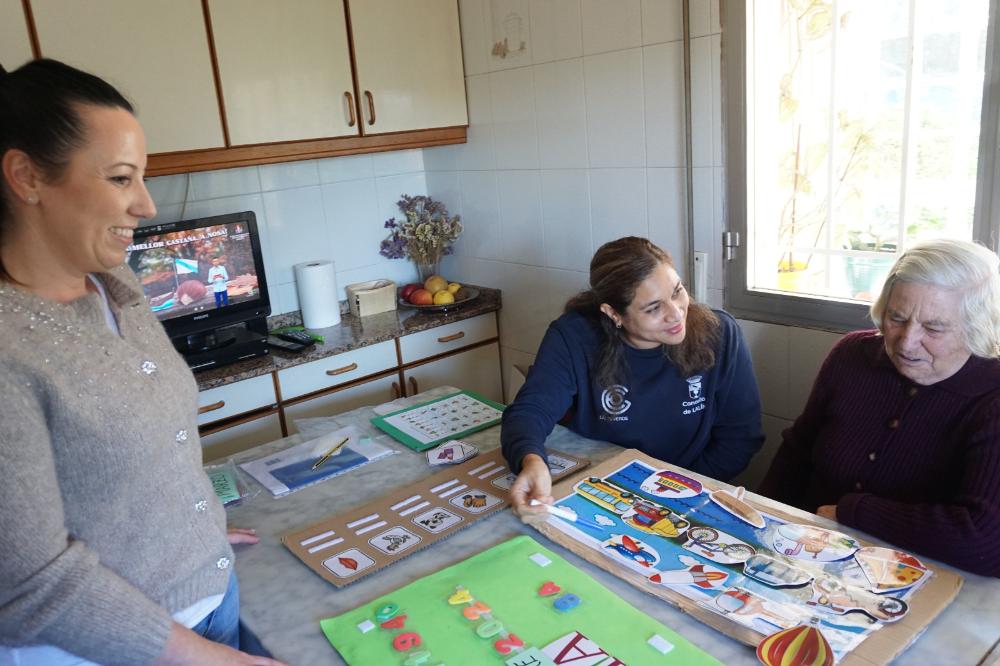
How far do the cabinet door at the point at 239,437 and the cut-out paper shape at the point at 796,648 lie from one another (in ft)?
6.26

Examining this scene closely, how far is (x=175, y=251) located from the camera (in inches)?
97.0

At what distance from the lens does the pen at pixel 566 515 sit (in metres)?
1.21

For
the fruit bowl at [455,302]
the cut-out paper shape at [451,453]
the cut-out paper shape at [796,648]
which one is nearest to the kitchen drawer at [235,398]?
the fruit bowl at [455,302]

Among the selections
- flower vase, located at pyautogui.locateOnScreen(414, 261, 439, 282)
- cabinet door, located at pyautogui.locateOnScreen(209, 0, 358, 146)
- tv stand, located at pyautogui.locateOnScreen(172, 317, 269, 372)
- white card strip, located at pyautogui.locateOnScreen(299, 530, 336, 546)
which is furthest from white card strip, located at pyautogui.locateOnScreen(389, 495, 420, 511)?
flower vase, located at pyautogui.locateOnScreen(414, 261, 439, 282)

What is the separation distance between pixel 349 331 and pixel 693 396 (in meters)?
1.51

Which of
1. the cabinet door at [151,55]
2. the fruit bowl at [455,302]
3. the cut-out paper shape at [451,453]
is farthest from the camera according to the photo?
the fruit bowl at [455,302]

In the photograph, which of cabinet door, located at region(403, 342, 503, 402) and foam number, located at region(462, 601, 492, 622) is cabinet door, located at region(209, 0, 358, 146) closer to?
cabinet door, located at region(403, 342, 503, 402)

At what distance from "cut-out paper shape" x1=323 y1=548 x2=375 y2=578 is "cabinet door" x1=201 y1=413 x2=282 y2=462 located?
1.34 metres

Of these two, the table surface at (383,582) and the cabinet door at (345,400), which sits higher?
the table surface at (383,582)

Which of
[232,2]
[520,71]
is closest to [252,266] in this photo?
[232,2]

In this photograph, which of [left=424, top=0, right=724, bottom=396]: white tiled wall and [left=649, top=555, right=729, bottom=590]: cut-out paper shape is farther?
[left=424, top=0, right=724, bottom=396]: white tiled wall

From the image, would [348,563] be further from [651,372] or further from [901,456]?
[901,456]

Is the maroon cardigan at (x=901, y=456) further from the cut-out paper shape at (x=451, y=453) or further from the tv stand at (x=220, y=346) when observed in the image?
the tv stand at (x=220, y=346)

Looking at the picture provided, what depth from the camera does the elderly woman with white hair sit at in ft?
3.66
